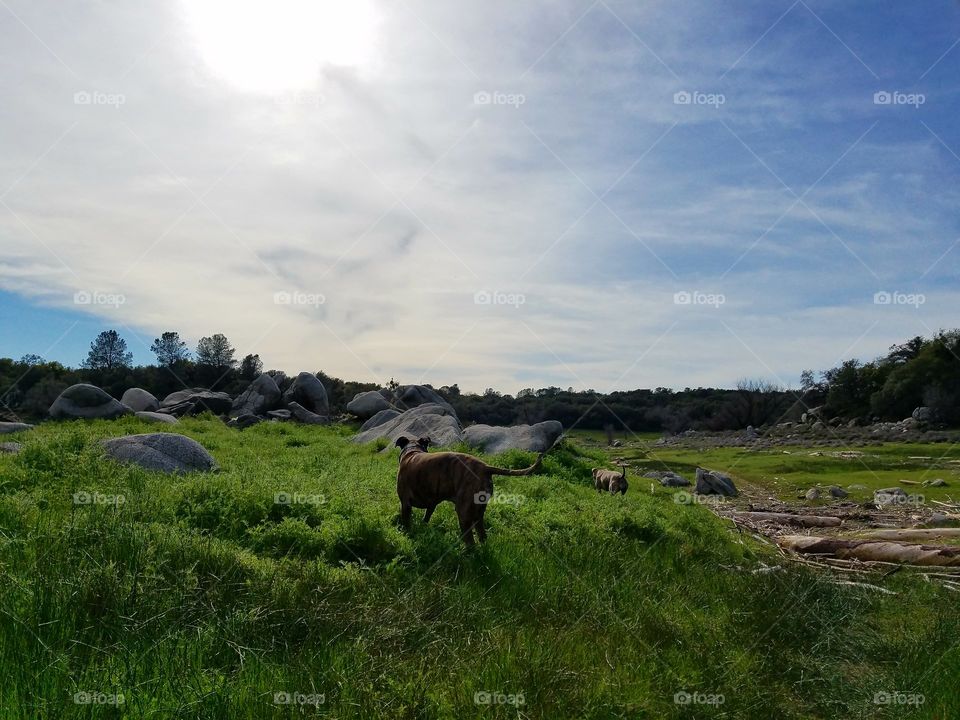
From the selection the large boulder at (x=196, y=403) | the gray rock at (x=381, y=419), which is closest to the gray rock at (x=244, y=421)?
the large boulder at (x=196, y=403)

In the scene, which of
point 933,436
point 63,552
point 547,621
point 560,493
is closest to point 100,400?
point 560,493

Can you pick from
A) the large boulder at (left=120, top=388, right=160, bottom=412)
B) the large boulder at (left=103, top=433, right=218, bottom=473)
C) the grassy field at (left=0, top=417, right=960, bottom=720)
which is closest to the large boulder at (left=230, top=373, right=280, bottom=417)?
the large boulder at (left=120, top=388, right=160, bottom=412)

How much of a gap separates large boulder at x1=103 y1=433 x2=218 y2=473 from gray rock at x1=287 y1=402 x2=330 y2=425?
1052 inches

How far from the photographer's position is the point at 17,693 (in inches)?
171

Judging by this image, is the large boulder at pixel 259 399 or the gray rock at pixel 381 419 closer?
the gray rock at pixel 381 419

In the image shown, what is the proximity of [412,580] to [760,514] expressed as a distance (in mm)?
18927

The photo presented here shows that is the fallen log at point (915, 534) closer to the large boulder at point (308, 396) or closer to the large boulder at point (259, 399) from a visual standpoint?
the large boulder at point (308, 396)

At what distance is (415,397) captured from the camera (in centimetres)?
4078

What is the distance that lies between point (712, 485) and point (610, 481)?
16.6 meters

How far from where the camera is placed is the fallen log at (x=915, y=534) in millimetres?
17453

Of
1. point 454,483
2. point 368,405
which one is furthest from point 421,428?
point 454,483

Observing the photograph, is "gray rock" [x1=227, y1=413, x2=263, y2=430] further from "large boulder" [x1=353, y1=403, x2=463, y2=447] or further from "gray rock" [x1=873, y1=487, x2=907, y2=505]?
"gray rock" [x1=873, y1=487, x2=907, y2=505]

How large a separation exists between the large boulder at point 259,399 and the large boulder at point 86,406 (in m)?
10.1

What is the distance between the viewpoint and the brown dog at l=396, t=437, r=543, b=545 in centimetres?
927
